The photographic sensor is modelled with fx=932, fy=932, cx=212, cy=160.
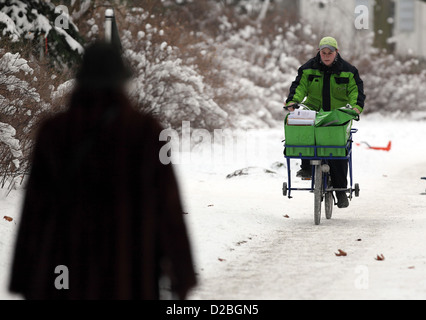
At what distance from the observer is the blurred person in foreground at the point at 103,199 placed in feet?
10.4

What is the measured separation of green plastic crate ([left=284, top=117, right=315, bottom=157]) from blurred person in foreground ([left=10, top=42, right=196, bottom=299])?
6.30 m

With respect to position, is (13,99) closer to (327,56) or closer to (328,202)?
(327,56)

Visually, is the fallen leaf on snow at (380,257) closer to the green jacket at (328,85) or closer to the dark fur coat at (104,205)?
the green jacket at (328,85)

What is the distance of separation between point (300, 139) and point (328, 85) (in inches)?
28.3

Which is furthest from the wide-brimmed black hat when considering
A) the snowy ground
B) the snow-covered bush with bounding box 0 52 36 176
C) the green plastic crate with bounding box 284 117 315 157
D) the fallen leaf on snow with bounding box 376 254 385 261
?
the green plastic crate with bounding box 284 117 315 157

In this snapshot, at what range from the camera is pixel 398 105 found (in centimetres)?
3428

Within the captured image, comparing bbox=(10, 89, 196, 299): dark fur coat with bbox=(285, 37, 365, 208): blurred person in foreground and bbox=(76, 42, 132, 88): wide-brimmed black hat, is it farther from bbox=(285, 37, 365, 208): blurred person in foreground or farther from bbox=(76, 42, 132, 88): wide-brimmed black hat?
bbox=(285, 37, 365, 208): blurred person in foreground

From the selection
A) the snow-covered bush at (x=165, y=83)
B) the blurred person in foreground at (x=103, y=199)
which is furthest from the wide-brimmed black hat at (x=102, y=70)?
the snow-covered bush at (x=165, y=83)

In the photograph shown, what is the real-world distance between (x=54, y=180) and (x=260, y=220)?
22.7ft

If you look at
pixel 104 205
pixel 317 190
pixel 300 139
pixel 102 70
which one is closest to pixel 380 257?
pixel 317 190

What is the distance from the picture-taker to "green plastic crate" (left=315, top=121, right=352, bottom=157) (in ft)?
31.0

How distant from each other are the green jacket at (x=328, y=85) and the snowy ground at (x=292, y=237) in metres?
1.31

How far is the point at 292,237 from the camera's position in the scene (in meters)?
8.91

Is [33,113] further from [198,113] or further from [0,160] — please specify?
[198,113]
